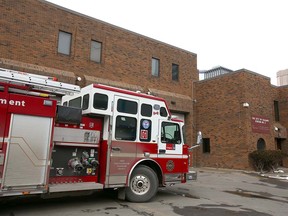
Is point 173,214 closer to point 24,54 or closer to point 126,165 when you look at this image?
point 126,165

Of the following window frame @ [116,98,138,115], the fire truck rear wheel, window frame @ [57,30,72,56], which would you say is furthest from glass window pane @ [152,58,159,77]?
the fire truck rear wheel

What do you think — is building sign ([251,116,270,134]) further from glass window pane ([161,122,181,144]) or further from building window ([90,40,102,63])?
glass window pane ([161,122,181,144])

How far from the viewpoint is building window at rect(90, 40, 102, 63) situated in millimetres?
16812

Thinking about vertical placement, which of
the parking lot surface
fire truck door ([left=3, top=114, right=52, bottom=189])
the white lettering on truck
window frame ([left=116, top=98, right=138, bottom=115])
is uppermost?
window frame ([left=116, top=98, right=138, bottom=115])

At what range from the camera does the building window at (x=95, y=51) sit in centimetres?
1681

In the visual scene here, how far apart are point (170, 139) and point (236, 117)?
40.5 ft

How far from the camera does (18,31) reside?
46.0ft

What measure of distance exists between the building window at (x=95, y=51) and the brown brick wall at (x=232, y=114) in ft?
29.7

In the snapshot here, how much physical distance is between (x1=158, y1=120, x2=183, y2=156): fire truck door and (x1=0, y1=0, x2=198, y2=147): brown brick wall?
8194 millimetres

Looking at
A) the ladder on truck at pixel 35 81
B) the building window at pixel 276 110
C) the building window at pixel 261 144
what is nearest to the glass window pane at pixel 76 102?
the ladder on truck at pixel 35 81

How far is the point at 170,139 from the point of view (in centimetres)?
877

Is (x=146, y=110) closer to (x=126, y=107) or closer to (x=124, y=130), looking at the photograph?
(x=126, y=107)

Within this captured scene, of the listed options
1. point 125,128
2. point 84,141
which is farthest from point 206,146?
point 84,141

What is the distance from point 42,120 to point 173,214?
3740 millimetres
